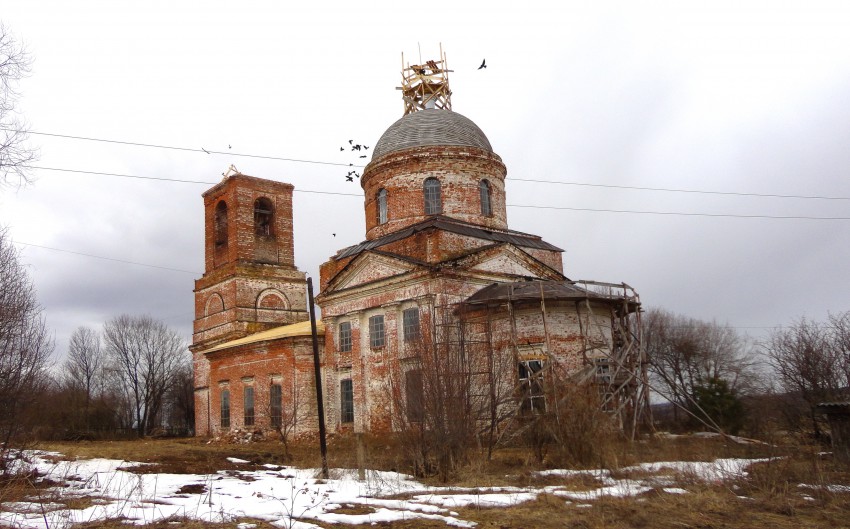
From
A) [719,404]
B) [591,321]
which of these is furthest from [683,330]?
[591,321]

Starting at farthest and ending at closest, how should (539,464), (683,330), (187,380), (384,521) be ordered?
(187,380) < (683,330) < (539,464) < (384,521)

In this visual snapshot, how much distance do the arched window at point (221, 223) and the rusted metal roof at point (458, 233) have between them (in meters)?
13.3

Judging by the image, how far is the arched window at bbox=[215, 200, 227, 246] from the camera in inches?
1485

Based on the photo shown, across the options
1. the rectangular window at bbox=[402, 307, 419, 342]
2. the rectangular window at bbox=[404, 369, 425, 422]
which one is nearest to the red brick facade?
the rectangular window at bbox=[402, 307, 419, 342]

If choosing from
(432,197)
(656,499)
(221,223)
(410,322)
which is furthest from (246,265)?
(656,499)

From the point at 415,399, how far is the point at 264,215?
25.5m

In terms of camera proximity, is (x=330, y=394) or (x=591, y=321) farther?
(x=330, y=394)

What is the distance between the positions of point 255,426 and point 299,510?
730 inches

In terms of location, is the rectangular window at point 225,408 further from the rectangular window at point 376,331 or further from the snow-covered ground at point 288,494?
the snow-covered ground at point 288,494

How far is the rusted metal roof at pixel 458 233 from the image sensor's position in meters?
22.8

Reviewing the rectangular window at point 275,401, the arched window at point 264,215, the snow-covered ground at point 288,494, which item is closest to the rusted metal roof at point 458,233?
the rectangular window at point 275,401

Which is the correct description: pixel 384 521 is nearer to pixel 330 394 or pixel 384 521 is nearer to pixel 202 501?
pixel 202 501

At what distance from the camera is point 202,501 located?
1059cm

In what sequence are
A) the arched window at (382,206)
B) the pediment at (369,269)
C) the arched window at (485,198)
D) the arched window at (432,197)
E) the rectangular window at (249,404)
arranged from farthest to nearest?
1. the rectangular window at (249,404)
2. the arched window at (382,206)
3. the arched window at (485,198)
4. the arched window at (432,197)
5. the pediment at (369,269)
